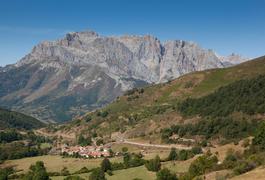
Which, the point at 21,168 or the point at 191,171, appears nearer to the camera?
the point at 191,171

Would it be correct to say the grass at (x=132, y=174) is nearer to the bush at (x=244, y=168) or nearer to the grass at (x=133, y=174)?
the grass at (x=133, y=174)

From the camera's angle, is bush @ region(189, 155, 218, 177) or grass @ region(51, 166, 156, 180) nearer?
bush @ region(189, 155, 218, 177)

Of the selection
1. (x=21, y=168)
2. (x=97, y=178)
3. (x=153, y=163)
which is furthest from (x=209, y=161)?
(x=21, y=168)

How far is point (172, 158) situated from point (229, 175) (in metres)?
71.6

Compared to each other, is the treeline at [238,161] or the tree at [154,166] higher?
the treeline at [238,161]

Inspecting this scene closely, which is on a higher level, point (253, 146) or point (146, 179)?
point (253, 146)

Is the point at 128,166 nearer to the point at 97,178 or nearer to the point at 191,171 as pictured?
the point at 97,178

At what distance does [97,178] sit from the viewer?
126312 millimetres

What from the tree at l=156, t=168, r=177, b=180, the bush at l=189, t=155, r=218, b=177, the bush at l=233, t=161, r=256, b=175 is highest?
the bush at l=233, t=161, r=256, b=175

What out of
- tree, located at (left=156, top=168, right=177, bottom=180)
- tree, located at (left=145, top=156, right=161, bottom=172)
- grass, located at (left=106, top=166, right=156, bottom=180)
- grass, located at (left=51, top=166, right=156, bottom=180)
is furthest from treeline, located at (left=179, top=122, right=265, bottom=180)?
tree, located at (left=145, top=156, right=161, bottom=172)

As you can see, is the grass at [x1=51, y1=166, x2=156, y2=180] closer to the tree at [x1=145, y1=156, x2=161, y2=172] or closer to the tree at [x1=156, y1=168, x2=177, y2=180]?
the tree at [x1=145, y1=156, x2=161, y2=172]

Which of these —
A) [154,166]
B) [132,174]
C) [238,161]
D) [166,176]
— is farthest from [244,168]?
[132,174]

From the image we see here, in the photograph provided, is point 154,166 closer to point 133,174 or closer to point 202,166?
point 133,174

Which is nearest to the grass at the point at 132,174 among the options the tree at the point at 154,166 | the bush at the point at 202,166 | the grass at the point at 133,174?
the grass at the point at 133,174
